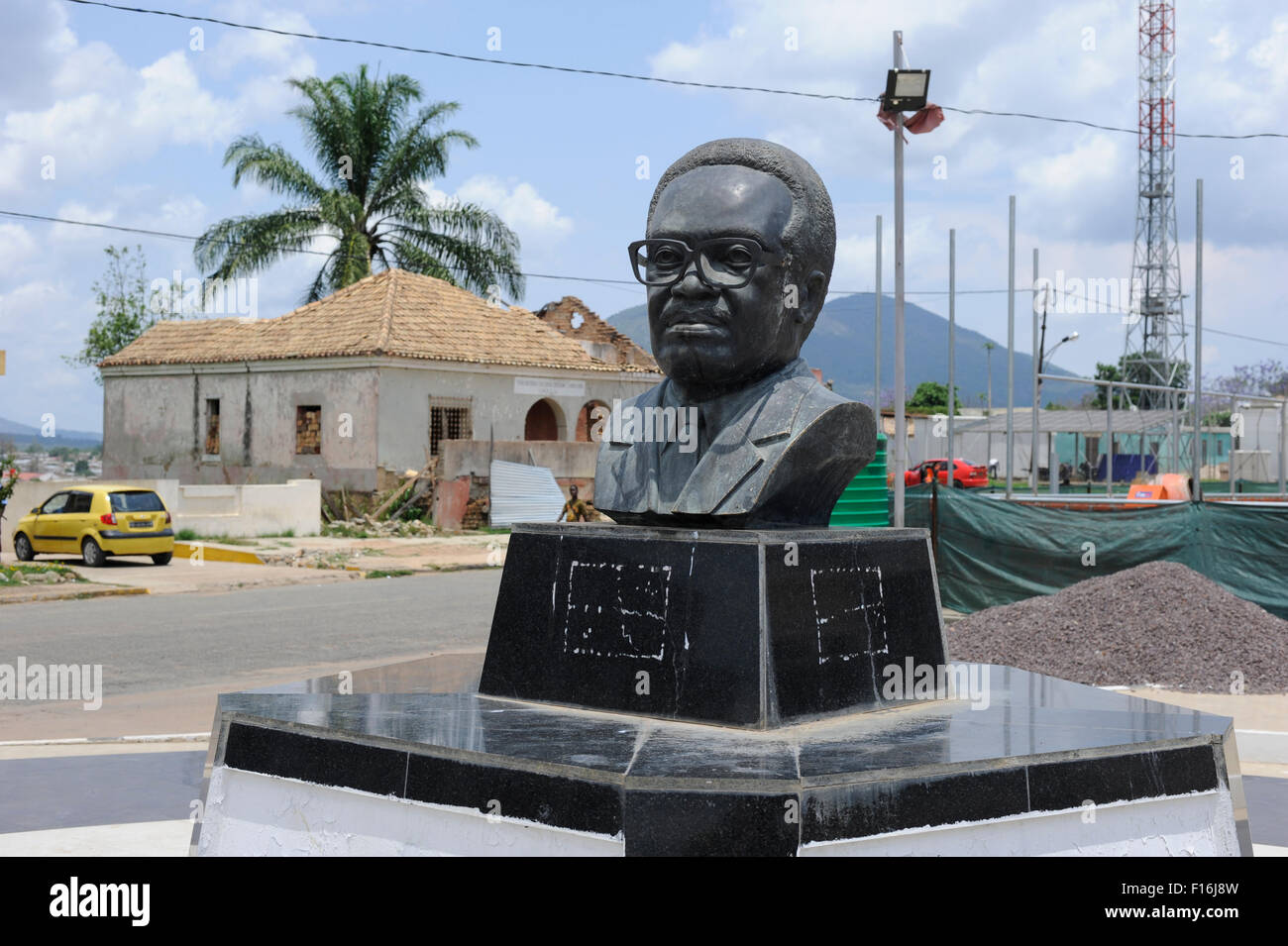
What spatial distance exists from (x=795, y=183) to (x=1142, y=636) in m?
6.85

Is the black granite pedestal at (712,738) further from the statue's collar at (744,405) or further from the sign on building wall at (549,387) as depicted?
the sign on building wall at (549,387)

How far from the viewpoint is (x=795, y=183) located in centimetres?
594

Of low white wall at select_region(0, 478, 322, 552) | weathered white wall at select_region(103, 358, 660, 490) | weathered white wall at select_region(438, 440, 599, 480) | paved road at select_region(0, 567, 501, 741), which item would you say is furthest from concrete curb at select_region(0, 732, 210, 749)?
weathered white wall at select_region(103, 358, 660, 490)

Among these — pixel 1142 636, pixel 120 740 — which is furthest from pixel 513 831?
pixel 1142 636

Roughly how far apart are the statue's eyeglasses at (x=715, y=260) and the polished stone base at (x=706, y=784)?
1970 millimetres

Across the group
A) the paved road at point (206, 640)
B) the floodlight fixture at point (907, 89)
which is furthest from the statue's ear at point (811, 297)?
the floodlight fixture at point (907, 89)

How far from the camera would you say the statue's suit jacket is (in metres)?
5.71

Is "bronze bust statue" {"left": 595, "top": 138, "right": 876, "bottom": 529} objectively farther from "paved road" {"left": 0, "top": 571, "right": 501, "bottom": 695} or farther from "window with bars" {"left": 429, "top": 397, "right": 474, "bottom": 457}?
"window with bars" {"left": 429, "top": 397, "right": 474, "bottom": 457}

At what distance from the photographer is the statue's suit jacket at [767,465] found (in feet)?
18.7

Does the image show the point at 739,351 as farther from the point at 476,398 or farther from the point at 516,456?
the point at 476,398

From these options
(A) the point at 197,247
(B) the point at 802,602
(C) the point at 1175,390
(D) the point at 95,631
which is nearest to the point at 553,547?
(B) the point at 802,602

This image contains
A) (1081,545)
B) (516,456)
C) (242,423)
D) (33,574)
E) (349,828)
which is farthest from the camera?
(242,423)

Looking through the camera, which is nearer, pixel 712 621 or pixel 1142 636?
pixel 712 621

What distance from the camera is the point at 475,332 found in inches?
1233
